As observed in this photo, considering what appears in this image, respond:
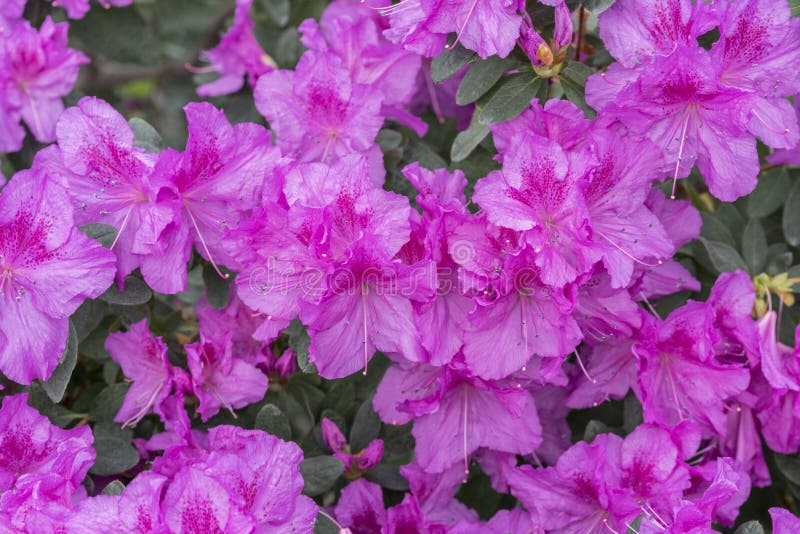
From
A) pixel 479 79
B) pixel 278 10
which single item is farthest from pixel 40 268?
pixel 278 10

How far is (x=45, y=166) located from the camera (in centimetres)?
172

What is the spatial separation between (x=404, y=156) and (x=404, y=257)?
46cm

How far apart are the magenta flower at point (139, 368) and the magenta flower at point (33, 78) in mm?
500

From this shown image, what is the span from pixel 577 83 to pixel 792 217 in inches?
21.8

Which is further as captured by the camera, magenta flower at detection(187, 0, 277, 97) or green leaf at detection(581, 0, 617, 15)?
magenta flower at detection(187, 0, 277, 97)

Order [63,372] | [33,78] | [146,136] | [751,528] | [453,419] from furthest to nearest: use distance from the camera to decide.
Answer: [33,78]
[146,136]
[453,419]
[63,372]
[751,528]

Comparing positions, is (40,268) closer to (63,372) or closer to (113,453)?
(63,372)

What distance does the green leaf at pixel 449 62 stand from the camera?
1.72 metres

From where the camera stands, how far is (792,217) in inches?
79.2

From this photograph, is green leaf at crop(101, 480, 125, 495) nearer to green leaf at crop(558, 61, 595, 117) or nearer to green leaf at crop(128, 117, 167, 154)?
green leaf at crop(128, 117, 167, 154)

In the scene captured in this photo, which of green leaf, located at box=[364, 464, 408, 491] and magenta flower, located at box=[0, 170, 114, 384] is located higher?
magenta flower, located at box=[0, 170, 114, 384]

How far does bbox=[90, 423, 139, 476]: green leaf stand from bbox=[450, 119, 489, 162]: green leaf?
75 cm

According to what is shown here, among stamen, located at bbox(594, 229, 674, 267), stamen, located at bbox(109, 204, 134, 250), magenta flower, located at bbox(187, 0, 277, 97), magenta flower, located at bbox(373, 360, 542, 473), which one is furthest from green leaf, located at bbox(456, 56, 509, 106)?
magenta flower, located at bbox(187, 0, 277, 97)

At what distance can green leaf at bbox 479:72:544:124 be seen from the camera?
1729 millimetres
